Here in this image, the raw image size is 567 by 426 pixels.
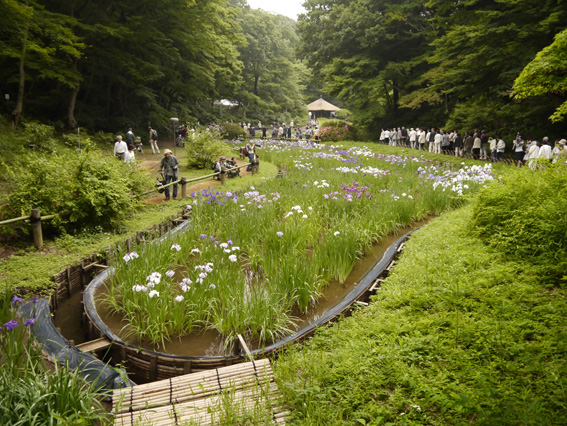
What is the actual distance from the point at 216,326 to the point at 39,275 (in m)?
→ 2.99

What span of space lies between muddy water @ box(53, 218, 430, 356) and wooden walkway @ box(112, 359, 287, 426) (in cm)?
71

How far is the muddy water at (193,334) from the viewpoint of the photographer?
13.8 ft

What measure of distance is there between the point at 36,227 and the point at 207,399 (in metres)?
4.95

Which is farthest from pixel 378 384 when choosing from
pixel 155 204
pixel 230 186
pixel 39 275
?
pixel 230 186

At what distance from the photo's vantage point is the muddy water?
4199 mm

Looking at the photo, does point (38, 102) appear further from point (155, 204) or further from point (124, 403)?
point (124, 403)

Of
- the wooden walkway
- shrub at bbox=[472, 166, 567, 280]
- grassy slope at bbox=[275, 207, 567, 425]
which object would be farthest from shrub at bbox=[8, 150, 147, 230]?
shrub at bbox=[472, 166, 567, 280]

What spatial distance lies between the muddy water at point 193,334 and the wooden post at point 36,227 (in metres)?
1.32

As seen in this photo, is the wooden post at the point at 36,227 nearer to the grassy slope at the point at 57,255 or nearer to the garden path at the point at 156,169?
the grassy slope at the point at 57,255

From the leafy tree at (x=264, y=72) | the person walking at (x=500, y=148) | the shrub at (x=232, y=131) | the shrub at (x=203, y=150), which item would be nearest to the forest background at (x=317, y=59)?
the person walking at (x=500, y=148)

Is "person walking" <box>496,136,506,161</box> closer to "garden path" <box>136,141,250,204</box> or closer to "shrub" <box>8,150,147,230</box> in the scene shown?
"garden path" <box>136,141,250,204</box>

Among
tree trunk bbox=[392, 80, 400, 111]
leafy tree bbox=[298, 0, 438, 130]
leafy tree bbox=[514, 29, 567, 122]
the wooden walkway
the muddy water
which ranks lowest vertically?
the muddy water

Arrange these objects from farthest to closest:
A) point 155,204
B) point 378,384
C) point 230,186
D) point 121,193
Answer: point 230,186, point 155,204, point 121,193, point 378,384

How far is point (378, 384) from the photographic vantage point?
291 cm
